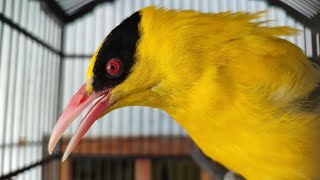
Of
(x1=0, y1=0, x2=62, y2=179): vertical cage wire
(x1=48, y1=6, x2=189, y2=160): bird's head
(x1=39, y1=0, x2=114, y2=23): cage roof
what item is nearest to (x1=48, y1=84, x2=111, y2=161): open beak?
(x1=48, y1=6, x2=189, y2=160): bird's head

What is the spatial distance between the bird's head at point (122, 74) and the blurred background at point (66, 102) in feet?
1.94

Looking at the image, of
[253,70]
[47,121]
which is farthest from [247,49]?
[47,121]

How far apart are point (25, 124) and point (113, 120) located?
1.75 ft

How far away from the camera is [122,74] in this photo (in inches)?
23.3

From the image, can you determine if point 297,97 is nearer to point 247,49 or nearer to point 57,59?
point 247,49

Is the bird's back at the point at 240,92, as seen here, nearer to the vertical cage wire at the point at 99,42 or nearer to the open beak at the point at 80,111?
the open beak at the point at 80,111

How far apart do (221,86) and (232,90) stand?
0.02 m

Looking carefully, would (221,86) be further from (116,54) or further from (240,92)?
(116,54)

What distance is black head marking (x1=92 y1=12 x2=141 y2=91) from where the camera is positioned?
59cm

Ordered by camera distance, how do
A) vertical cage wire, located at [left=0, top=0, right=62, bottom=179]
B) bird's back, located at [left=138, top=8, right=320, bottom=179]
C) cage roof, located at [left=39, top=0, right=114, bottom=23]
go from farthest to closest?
cage roof, located at [left=39, top=0, right=114, bottom=23] → vertical cage wire, located at [left=0, top=0, right=62, bottom=179] → bird's back, located at [left=138, top=8, right=320, bottom=179]

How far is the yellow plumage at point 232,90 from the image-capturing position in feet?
1.84

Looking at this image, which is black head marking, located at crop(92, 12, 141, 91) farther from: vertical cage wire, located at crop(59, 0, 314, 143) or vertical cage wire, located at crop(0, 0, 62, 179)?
vertical cage wire, located at crop(59, 0, 314, 143)

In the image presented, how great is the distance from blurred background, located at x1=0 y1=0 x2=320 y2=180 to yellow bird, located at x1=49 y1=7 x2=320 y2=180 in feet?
1.83

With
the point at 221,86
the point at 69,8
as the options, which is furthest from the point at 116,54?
the point at 69,8
